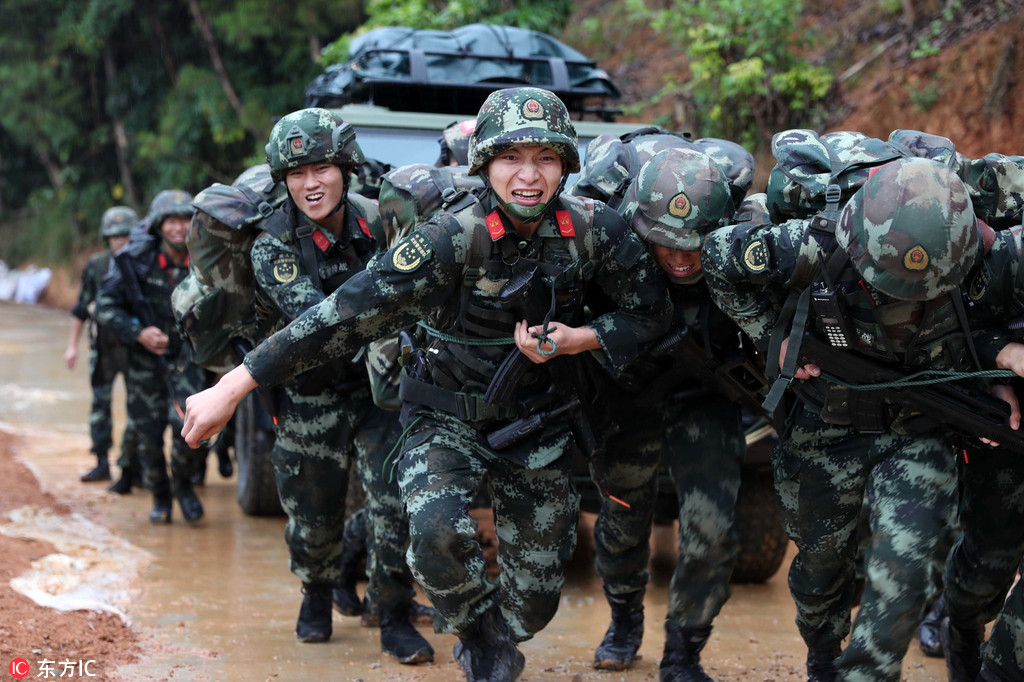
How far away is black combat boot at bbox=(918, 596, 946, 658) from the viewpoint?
4.45 metres

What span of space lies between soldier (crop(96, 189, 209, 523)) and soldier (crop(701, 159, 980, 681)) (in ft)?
13.8

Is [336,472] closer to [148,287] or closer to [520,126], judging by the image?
[520,126]

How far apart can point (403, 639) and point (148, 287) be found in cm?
368

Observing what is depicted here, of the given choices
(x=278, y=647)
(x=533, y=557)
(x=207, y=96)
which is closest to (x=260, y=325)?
(x=278, y=647)

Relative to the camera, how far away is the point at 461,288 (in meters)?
3.58

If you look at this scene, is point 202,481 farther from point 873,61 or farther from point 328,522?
point 873,61

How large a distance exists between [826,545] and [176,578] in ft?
10.9

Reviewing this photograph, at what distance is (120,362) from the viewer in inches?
289

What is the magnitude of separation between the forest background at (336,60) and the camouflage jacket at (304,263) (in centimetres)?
406

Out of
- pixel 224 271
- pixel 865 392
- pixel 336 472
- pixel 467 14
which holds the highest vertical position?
pixel 467 14

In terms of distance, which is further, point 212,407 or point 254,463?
point 254,463

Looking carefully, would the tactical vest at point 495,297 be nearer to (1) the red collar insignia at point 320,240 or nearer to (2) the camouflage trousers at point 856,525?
(1) the red collar insignia at point 320,240

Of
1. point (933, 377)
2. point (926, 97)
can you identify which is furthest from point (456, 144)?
point (926, 97)

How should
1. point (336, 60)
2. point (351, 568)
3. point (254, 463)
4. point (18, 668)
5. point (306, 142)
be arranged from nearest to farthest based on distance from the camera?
point (18, 668) < point (306, 142) < point (351, 568) < point (254, 463) < point (336, 60)
